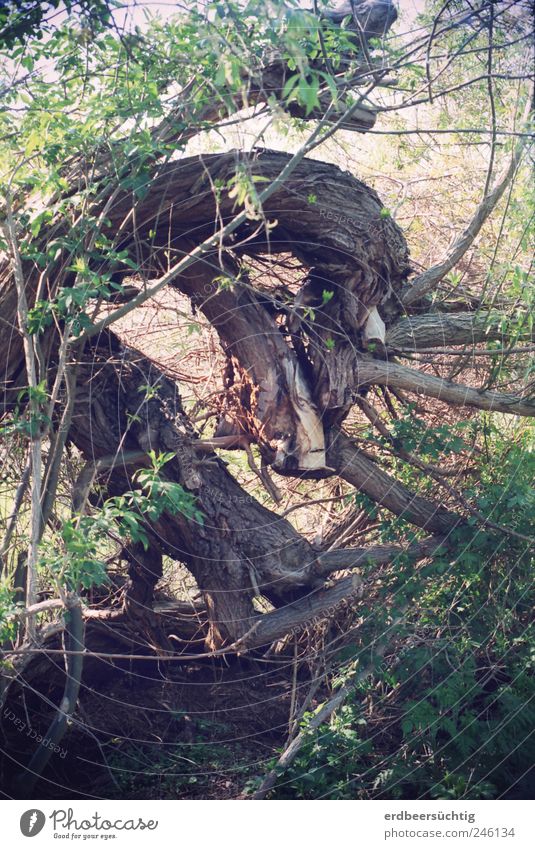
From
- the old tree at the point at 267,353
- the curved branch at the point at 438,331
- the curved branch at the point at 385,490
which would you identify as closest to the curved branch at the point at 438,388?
the old tree at the point at 267,353

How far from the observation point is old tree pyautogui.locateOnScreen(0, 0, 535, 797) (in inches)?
94.0

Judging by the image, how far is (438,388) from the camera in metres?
3.11

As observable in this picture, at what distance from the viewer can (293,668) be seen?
10.7ft

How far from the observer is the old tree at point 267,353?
2.39 m
